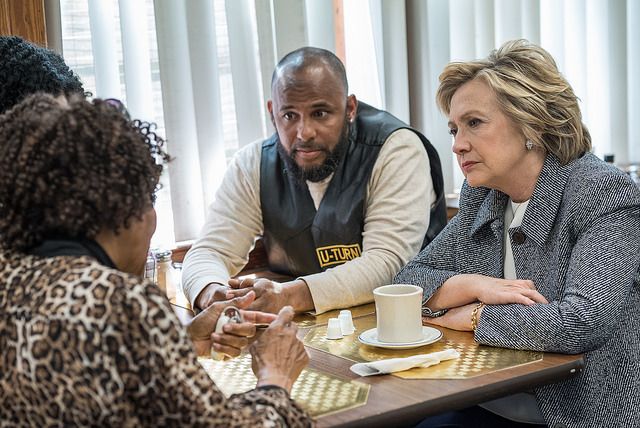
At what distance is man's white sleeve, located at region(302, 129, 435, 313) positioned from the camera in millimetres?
2406

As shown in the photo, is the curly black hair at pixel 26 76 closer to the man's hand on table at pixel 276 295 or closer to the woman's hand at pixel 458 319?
the man's hand on table at pixel 276 295

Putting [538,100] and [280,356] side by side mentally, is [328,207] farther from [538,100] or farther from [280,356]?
[280,356]

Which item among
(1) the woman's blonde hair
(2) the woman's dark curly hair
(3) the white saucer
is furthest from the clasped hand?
(2) the woman's dark curly hair

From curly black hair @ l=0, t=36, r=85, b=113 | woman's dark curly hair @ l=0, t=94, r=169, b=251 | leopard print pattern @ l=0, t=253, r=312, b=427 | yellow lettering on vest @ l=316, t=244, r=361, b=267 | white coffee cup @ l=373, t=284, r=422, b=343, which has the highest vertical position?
curly black hair @ l=0, t=36, r=85, b=113

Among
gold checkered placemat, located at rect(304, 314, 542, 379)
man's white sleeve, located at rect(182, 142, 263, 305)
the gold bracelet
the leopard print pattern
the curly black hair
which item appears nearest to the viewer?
the leopard print pattern

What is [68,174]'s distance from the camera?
4.12 ft

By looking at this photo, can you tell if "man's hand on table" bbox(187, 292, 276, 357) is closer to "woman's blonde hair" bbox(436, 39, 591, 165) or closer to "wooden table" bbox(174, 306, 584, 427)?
"wooden table" bbox(174, 306, 584, 427)

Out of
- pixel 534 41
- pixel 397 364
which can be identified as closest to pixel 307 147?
pixel 397 364

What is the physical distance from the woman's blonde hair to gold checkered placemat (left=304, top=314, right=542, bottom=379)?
1.76 feet

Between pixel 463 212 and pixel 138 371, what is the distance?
1314mm

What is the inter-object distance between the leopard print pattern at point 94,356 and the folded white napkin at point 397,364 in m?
0.51

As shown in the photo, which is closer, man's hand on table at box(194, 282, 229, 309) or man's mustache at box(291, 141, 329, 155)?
man's hand on table at box(194, 282, 229, 309)

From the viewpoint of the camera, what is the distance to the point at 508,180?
2.16 meters

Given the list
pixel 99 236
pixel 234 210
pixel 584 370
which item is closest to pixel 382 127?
pixel 234 210
